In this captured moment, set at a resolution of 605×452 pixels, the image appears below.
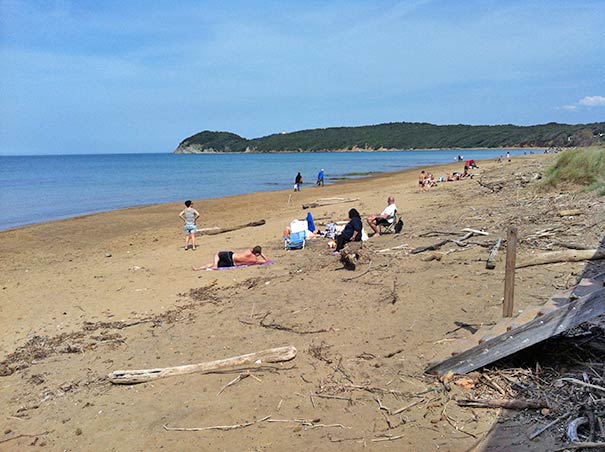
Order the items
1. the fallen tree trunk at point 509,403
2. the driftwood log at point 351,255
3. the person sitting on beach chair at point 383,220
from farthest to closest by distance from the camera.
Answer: the person sitting on beach chair at point 383,220
the driftwood log at point 351,255
the fallen tree trunk at point 509,403

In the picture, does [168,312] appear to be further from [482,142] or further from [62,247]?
[482,142]

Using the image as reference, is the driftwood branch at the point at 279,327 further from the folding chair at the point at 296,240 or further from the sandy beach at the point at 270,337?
the folding chair at the point at 296,240

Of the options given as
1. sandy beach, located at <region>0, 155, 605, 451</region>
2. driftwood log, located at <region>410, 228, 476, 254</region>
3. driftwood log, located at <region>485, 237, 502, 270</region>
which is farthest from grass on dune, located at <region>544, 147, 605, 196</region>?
driftwood log, located at <region>485, 237, 502, 270</region>

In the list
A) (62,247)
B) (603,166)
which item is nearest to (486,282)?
(603,166)

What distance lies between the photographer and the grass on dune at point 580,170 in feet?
43.3

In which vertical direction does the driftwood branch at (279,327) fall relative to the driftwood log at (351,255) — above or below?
below

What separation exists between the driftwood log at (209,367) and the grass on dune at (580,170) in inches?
402

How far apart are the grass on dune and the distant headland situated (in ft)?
273

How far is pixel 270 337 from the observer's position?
6375mm

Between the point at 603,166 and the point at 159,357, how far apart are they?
12433mm

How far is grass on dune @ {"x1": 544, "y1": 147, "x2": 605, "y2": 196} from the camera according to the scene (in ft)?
43.3

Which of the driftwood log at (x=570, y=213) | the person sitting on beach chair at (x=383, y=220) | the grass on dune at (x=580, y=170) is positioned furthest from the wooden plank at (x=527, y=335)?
the grass on dune at (x=580, y=170)

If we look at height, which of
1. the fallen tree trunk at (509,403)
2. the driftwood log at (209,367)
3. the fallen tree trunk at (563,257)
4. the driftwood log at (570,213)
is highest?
the driftwood log at (570,213)

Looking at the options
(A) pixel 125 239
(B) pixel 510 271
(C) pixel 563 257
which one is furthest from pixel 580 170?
(A) pixel 125 239
